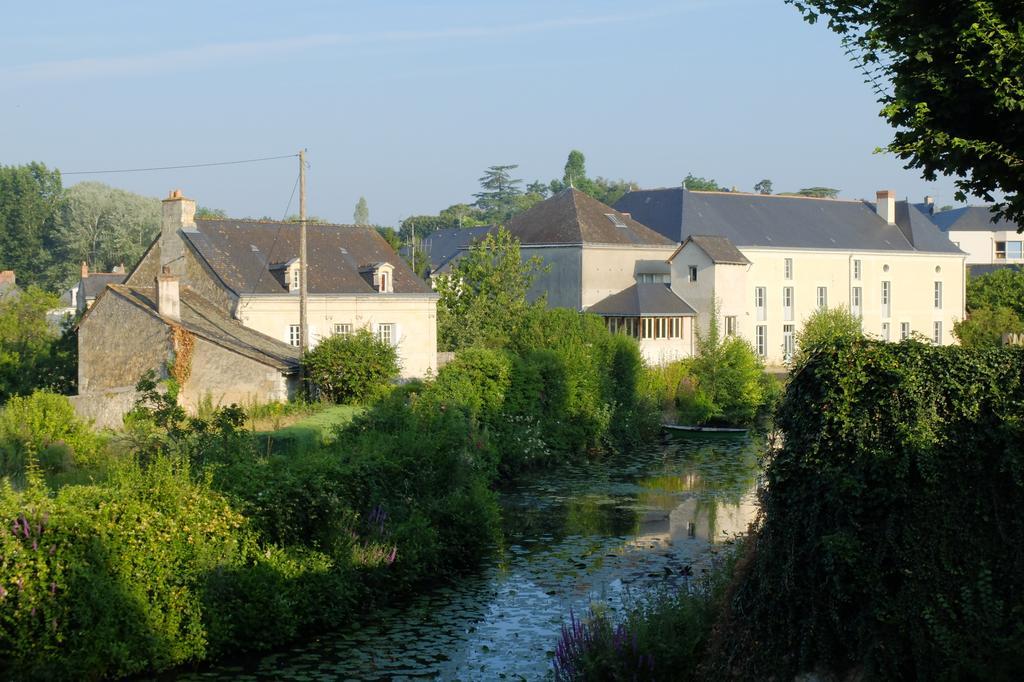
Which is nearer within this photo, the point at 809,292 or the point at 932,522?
the point at 932,522

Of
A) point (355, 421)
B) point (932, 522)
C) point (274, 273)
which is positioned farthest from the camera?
point (274, 273)

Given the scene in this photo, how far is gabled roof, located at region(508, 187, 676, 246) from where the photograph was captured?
5638 cm

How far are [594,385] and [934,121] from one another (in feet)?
74.4

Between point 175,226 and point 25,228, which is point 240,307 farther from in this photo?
point 25,228

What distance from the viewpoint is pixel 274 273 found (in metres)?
38.5

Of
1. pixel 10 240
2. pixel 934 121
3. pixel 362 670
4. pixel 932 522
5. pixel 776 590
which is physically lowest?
pixel 362 670

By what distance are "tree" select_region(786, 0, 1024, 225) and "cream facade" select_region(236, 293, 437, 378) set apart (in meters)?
26.1

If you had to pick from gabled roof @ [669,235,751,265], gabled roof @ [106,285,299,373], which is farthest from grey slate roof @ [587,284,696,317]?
gabled roof @ [106,285,299,373]

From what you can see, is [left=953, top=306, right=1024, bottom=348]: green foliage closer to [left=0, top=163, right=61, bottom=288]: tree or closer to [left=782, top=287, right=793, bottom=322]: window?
[left=782, top=287, right=793, bottom=322]: window

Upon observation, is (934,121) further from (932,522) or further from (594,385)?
(594,385)

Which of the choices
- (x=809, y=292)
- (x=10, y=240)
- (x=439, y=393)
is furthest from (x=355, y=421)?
(x=10, y=240)

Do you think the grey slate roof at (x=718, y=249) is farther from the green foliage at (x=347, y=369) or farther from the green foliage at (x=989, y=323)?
the green foliage at (x=347, y=369)

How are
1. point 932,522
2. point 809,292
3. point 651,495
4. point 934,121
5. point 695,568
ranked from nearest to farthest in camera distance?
1. point 932,522
2. point 934,121
3. point 695,568
4. point 651,495
5. point 809,292

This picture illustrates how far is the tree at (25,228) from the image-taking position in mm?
99812
